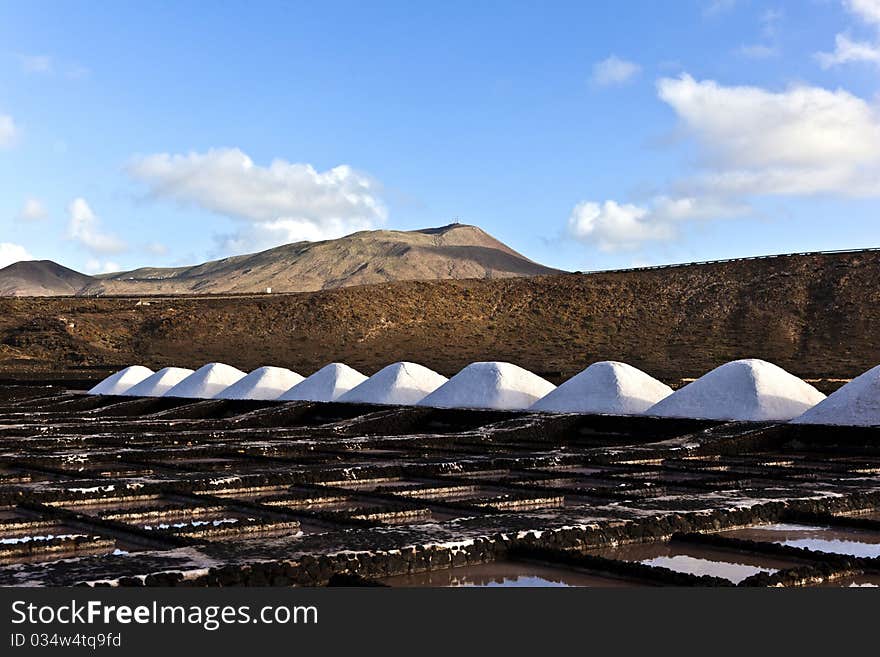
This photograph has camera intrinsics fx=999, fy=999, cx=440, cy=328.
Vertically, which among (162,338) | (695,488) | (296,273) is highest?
(296,273)

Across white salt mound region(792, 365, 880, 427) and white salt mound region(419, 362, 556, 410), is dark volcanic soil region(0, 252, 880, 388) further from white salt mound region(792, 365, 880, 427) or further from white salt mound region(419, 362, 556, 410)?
white salt mound region(792, 365, 880, 427)

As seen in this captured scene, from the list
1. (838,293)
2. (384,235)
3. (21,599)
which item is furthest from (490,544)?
(384,235)

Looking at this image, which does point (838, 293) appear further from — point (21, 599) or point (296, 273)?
point (296, 273)

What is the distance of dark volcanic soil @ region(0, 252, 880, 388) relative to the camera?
111 ft

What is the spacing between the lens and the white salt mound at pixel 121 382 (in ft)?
72.3

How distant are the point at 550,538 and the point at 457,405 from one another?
402 inches

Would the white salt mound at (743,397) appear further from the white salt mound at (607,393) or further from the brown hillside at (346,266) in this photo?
the brown hillside at (346,266)

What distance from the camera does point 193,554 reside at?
15.1 feet

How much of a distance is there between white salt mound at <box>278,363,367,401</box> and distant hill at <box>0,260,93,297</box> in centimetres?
12858

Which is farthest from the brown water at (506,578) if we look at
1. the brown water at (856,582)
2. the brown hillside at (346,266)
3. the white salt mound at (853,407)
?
the brown hillside at (346,266)

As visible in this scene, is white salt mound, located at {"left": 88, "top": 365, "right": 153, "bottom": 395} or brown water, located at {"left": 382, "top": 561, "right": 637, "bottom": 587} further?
white salt mound, located at {"left": 88, "top": 365, "right": 153, "bottom": 395}

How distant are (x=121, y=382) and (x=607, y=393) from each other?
12.5m

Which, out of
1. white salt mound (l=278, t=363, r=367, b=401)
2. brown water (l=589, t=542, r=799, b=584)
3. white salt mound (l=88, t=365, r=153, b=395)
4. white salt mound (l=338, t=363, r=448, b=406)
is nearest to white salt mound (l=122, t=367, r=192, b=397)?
white salt mound (l=88, t=365, r=153, b=395)

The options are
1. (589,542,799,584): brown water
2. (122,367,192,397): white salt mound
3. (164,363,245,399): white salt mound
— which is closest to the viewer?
(589,542,799,584): brown water
